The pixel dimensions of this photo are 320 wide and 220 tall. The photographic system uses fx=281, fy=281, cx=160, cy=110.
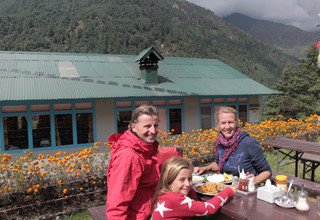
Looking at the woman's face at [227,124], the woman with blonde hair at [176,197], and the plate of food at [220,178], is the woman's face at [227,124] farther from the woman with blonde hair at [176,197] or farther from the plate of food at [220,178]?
the woman with blonde hair at [176,197]

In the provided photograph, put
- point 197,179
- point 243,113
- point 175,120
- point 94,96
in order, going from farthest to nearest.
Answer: point 243,113 < point 175,120 < point 94,96 < point 197,179

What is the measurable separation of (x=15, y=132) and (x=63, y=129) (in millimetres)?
1841

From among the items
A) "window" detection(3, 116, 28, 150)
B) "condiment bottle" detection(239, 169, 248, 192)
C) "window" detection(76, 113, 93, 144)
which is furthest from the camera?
"window" detection(76, 113, 93, 144)

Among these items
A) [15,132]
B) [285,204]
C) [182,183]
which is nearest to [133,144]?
[182,183]

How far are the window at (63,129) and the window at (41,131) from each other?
0.36 metres

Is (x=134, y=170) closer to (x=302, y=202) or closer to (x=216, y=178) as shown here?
(x=216, y=178)

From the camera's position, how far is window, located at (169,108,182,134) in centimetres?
1441

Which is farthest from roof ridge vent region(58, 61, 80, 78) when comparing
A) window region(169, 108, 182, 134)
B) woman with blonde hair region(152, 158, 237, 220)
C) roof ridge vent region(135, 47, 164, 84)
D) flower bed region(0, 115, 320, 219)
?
woman with blonde hair region(152, 158, 237, 220)

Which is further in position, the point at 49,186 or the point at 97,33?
the point at 97,33

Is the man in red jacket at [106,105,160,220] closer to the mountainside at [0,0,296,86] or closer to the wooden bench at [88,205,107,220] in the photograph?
the wooden bench at [88,205,107,220]

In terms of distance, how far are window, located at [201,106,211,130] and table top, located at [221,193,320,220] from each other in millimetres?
12404

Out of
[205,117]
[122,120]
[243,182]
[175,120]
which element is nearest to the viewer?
[243,182]

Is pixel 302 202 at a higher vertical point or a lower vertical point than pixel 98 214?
higher

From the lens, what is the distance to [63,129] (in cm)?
1211
